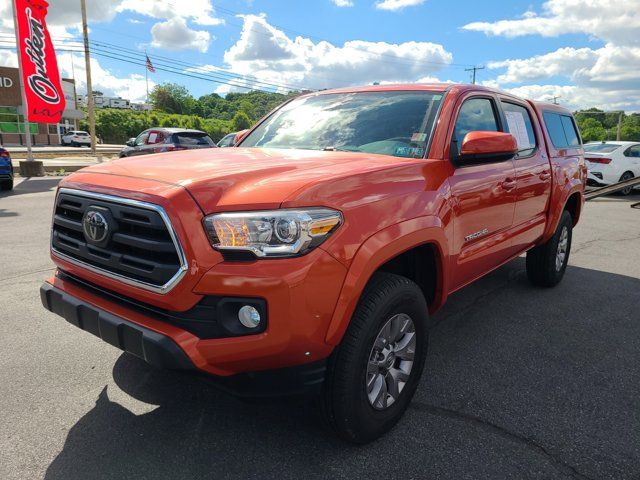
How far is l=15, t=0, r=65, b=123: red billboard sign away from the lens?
15.3 metres

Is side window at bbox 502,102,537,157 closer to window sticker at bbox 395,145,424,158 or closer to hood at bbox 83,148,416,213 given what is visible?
window sticker at bbox 395,145,424,158

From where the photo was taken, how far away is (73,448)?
242cm

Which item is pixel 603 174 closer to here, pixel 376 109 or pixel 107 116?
pixel 376 109

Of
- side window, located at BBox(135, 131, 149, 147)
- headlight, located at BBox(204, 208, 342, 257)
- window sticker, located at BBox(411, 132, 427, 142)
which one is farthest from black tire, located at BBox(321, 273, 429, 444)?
side window, located at BBox(135, 131, 149, 147)

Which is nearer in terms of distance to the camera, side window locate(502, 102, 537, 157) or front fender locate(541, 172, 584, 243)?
side window locate(502, 102, 537, 157)

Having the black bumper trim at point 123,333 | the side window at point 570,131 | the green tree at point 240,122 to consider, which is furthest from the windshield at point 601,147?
the green tree at point 240,122

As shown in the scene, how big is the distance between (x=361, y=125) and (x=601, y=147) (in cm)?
1490

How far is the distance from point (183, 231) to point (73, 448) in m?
1.30

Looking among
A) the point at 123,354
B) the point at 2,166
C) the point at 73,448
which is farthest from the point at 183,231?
the point at 2,166

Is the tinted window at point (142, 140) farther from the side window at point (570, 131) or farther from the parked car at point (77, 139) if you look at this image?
the parked car at point (77, 139)

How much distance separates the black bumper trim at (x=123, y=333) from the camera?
2.02 metres

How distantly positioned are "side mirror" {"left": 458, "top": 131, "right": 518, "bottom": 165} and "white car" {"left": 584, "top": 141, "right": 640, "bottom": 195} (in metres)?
13.5

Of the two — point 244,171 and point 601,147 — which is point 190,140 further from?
point 244,171

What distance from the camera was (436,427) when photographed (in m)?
2.67
